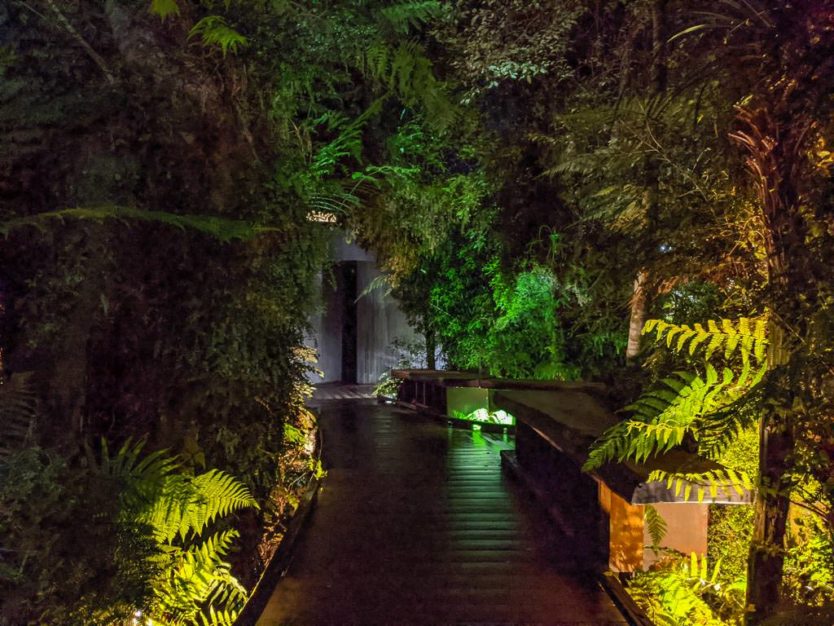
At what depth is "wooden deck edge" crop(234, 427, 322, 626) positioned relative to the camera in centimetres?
455

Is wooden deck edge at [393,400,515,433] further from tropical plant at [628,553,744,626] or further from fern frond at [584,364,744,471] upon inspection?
fern frond at [584,364,744,471]

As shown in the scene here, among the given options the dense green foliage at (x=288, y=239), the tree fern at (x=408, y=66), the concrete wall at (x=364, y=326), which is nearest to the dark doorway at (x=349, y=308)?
the concrete wall at (x=364, y=326)

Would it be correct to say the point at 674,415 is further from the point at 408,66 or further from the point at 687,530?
the point at 408,66

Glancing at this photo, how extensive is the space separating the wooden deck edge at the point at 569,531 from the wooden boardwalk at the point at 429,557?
76 millimetres

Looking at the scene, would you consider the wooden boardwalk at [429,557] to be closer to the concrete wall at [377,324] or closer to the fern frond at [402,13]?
the fern frond at [402,13]

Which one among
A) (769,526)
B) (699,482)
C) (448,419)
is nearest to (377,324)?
(448,419)

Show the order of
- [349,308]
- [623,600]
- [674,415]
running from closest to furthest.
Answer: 1. [674,415]
2. [623,600]
3. [349,308]

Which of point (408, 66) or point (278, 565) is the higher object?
point (408, 66)

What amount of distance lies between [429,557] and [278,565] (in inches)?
45.6

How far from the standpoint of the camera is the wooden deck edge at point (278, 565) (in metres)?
4.55

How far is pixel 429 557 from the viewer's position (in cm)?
552

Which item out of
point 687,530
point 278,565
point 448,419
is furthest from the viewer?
point 448,419

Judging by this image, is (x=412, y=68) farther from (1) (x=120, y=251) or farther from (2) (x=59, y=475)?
(2) (x=59, y=475)

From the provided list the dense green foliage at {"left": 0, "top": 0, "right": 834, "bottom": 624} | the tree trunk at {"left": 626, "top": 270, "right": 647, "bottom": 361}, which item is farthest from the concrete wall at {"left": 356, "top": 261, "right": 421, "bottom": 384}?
the tree trunk at {"left": 626, "top": 270, "right": 647, "bottom": 361}
